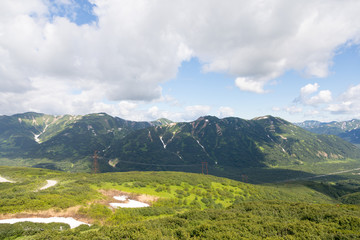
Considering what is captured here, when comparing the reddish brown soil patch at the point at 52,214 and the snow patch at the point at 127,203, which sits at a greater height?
the reddish brown soil patch at the point at 52,214

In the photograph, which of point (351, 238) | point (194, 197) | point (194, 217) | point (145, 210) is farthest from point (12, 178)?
point (351, 238)

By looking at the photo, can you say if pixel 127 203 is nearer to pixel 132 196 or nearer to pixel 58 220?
pixel 132 196

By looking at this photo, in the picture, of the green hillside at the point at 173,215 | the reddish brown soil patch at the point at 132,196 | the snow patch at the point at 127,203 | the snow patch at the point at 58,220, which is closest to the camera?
the green hillside at the point at 173,215

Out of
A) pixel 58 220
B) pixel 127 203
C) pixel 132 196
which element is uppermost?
pixel 58 220

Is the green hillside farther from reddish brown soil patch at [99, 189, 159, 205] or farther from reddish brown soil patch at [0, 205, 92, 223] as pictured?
reddish brown soil patch at [99, 189, 159, 205]

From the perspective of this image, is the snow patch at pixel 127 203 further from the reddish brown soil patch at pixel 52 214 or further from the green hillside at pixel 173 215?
the reddish brown soil patch at pixel 52 214

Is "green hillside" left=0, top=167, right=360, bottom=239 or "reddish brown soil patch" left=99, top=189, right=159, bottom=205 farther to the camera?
"reddish brown soil patch" left=99, top=189, right=159, bottom=205

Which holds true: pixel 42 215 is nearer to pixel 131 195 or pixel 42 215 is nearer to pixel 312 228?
pixel 131 195

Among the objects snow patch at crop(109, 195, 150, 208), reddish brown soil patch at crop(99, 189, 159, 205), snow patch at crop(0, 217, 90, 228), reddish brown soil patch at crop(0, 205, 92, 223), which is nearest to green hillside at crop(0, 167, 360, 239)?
reddish brown soil patch at crop(0, 205, 92, 223)

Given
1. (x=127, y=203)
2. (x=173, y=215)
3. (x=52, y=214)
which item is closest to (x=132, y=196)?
(x=127, y=203)

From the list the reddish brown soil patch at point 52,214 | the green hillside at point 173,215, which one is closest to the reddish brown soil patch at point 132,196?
the green hillside at point 173,215

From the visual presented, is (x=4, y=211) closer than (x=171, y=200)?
Yes
